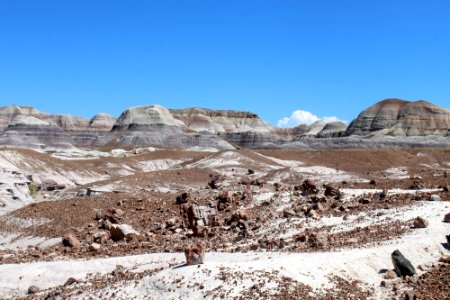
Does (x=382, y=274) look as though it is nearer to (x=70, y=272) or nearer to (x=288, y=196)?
(x=70, y=272)

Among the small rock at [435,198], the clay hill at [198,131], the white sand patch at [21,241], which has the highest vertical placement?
the clay hill at [198,131]

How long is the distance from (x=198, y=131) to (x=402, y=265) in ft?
426

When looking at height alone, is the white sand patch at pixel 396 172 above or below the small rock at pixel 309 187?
below

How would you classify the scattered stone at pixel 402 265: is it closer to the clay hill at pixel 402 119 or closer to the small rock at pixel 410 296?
the small rock at pixel 410 296

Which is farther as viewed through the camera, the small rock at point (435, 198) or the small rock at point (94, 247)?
the small rock at point (435, 198)

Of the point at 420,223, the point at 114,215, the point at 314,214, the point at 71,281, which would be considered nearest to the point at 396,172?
the point at 314,214

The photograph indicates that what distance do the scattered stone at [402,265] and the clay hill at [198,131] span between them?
85.5 m

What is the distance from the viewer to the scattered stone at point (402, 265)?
12.4 meters

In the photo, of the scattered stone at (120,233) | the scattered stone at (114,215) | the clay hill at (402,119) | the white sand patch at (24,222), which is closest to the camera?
the scattered stone at (120,233)

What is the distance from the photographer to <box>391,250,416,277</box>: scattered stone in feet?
40.5

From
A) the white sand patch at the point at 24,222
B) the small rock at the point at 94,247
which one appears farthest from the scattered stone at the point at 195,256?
the white sand patch at the point at 24,222

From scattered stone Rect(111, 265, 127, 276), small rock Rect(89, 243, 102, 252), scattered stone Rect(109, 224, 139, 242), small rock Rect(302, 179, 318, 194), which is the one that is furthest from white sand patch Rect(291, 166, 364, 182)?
scattered stone Rect(111, 265, 127, 276)

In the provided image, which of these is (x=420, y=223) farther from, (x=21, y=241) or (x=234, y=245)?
(x=21, y=241)

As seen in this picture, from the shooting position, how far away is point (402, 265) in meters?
12.4
